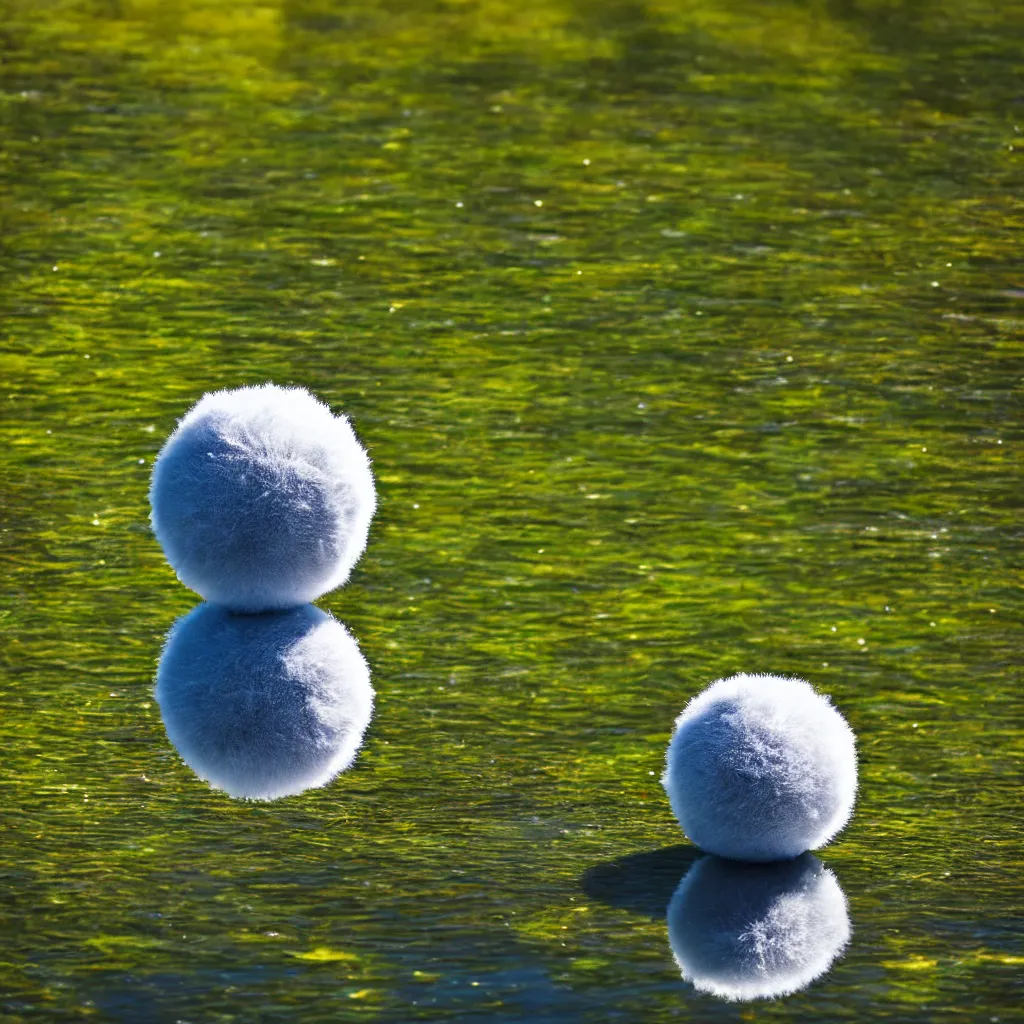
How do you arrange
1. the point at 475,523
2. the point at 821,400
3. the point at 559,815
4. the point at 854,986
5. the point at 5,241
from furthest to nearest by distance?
the point at 5,241
the point at 821,400
the point at 475,523
the point at 559,815
the point at 854,986

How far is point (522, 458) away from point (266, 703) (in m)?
1.67

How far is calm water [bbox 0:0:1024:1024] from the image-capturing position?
3.17 m

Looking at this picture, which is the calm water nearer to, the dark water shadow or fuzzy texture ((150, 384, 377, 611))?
the dark water shadow

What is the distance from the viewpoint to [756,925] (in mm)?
3191

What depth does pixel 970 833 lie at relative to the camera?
11.4ft

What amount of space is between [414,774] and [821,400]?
2.27 meters

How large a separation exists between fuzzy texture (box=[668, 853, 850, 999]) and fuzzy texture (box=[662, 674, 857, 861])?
43 mm

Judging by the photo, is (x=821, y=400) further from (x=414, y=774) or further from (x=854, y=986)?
(x=854, y=986)

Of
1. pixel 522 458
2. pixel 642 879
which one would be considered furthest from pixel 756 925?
pixel 522 458

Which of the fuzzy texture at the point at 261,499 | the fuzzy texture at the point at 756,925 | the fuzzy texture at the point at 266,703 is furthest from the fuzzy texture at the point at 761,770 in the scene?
the fuzzy texture at the point at 261,499

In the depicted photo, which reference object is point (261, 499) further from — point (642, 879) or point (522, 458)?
point (522, 458)

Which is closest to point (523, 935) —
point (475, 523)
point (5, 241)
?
point (475, 523)

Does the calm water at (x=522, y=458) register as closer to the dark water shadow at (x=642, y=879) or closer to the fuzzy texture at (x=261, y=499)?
the dark water shadow at (x=642, y=879)

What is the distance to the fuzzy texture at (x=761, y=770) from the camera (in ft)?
10.7
